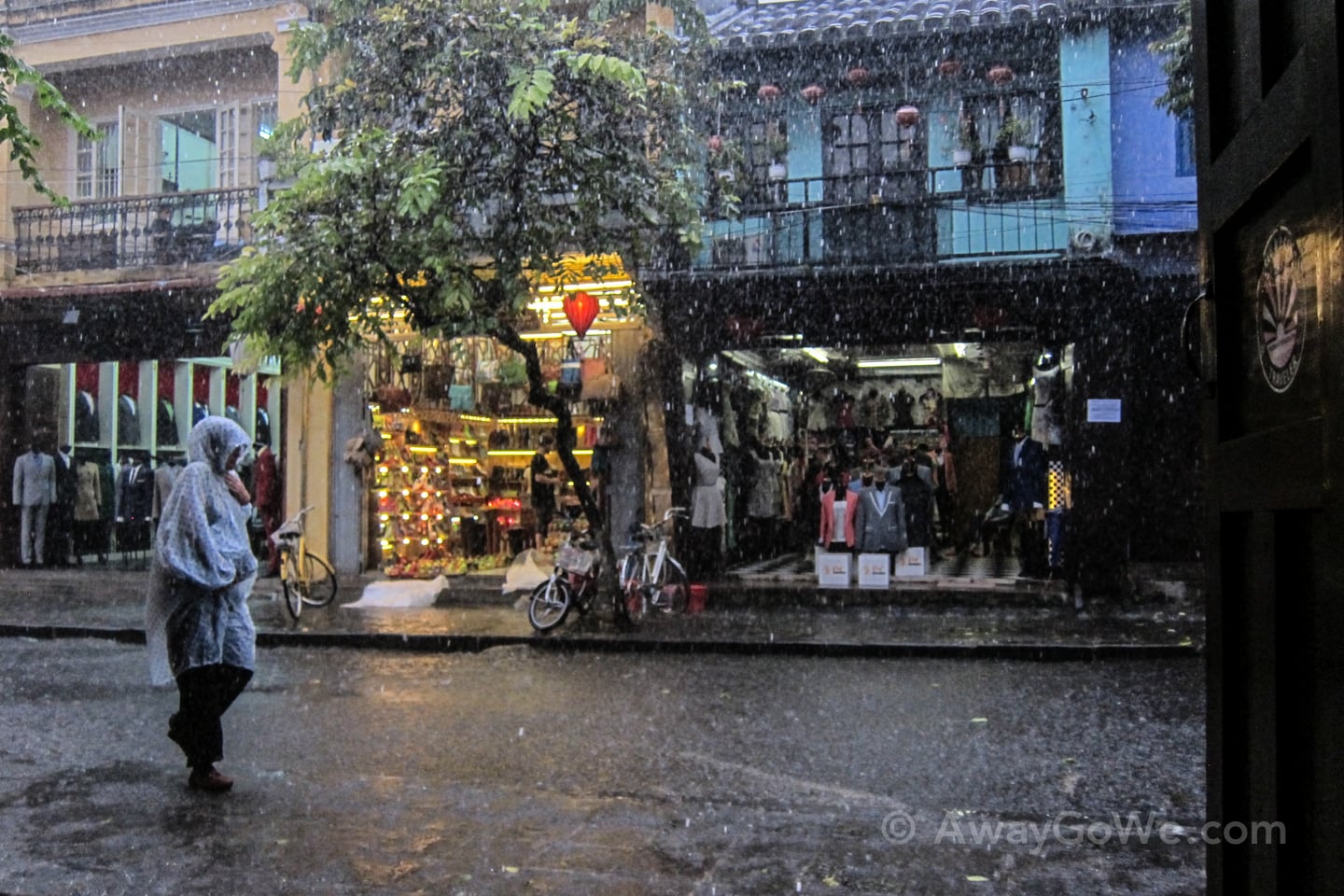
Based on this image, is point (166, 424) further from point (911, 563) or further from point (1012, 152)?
point (1012, 152)

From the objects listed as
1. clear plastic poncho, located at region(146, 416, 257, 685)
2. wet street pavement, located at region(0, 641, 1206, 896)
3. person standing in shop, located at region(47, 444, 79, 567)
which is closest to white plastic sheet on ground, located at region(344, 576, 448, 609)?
wet street pavement, located at region(0, 641, 1206, 896)

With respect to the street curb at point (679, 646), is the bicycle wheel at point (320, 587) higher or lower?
higher

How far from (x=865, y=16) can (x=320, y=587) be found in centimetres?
1024

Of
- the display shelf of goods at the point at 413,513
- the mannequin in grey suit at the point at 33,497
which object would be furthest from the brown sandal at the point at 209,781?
the mannequin in grey suit at the point at 33,497

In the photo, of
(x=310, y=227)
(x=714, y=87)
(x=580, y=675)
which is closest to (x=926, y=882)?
(x=580, y=675)

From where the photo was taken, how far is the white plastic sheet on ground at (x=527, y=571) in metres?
15.0

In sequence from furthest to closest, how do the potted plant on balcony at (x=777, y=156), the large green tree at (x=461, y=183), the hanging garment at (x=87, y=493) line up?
the hanging garment at (x=87, y=493)
the potted plant on balcony at (x=777, y=156)
the large green tree at (x=461, y=183)

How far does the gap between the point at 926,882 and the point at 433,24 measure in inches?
391

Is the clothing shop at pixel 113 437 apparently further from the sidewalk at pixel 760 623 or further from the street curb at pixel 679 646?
the street curb at pixel 679 646

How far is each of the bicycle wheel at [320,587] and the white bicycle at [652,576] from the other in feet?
12.6

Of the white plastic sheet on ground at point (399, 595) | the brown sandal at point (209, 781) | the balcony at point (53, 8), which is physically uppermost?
the balcony at point (53, 8)

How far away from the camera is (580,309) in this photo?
1395cm

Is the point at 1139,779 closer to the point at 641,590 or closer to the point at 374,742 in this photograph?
the point at 374,742

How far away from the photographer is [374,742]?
718 centimetres
